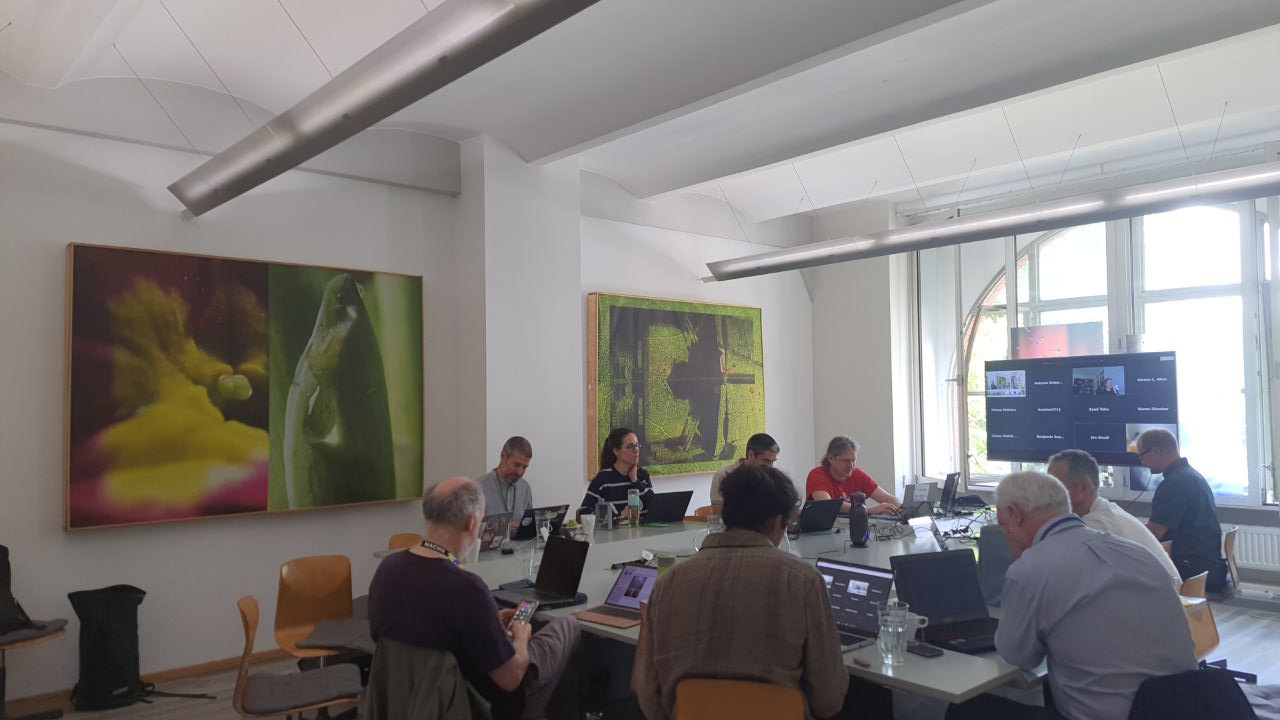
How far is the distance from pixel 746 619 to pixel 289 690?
2.16 meters

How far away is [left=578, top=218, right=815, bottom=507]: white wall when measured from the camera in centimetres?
810

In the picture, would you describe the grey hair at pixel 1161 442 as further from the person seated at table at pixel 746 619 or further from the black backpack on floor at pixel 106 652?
the black backpack on floor at pixel 106 652

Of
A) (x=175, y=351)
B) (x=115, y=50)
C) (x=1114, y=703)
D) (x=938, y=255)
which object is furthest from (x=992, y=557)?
(x=938, y=255)

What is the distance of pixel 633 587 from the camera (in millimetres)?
3812

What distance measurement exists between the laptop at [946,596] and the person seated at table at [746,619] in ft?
2.71

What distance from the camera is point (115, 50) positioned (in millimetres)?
5113

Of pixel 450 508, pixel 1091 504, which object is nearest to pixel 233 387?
pixel 450 508

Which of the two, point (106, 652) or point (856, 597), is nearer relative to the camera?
point (856, 597)

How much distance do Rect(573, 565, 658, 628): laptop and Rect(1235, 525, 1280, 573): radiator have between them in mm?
6033

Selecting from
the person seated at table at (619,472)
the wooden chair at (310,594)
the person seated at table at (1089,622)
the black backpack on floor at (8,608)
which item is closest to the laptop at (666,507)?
the person seated at table at (619,472)

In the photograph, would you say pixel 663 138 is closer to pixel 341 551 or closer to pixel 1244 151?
pixel 341 551

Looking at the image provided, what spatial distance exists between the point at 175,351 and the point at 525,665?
366 centimetres

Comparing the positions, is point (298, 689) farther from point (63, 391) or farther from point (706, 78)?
point (706, 78)

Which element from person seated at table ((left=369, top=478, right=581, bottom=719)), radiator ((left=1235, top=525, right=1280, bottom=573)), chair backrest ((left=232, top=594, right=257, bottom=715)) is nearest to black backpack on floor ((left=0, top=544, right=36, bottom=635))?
chair backrest ((left=232, top=594, right=257, bottom=715))
